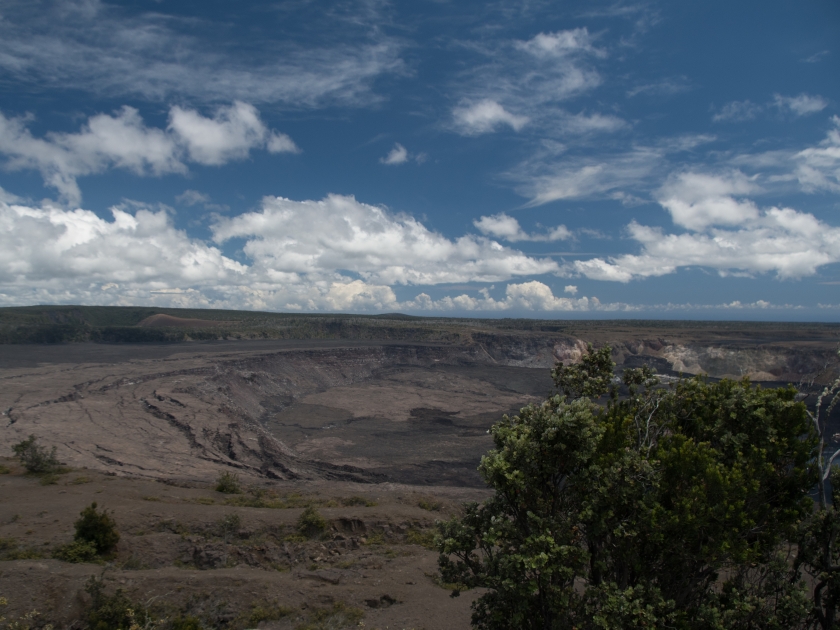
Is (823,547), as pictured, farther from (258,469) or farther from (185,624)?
(258,469)

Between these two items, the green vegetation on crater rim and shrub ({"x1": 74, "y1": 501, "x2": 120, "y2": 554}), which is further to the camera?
the green vegetation on crater rim

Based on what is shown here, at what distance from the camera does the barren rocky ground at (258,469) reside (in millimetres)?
12195

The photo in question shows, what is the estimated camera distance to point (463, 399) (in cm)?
5516

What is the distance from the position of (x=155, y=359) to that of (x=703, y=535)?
64.3 metres

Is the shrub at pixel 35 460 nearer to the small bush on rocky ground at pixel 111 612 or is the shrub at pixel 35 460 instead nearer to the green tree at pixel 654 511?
the small bush on rocky ground at pixel 111 612

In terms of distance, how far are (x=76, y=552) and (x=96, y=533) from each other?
0.70m

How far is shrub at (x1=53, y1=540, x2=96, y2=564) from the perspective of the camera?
12.7 m

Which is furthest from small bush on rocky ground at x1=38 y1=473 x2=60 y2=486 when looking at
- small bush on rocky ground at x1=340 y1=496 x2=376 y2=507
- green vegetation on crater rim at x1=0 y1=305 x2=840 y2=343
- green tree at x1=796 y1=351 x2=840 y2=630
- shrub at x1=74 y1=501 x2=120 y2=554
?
green vegetation on crater rim at x1=0 y1=305 x2=840 y2=343

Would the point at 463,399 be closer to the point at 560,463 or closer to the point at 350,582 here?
the point at 350,582

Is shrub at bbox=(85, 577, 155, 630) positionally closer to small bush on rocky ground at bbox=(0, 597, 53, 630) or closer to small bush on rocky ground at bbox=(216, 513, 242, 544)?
small bush on rocky ground at bbox=(0, 597, 53, 630)

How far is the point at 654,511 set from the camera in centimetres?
651

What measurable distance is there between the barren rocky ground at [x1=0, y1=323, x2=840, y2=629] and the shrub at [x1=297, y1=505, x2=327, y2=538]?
13.3 inches

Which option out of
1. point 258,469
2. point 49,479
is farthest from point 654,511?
point 258,469

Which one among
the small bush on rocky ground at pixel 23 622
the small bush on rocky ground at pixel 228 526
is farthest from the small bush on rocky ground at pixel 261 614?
the small bush on rocky ground at pixel 228 526
